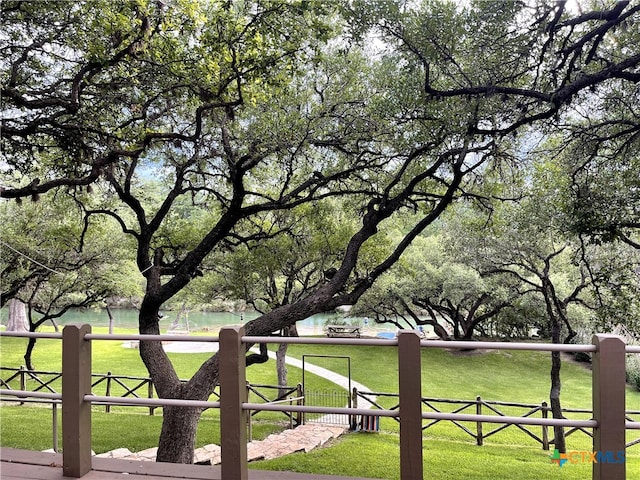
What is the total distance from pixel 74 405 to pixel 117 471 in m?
0.42

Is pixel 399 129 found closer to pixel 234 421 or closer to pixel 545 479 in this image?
pixel 234 421

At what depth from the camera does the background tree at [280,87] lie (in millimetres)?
4953

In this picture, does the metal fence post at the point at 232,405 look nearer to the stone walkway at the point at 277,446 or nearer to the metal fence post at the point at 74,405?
the metal fence post at the point at 74,405

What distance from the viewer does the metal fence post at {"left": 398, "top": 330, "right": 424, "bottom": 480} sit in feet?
6.68

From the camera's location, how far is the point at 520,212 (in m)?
8.95

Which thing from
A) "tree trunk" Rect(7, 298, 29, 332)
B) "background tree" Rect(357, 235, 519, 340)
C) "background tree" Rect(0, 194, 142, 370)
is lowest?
"tree trunk" Rect(7, 298, 29, 332)

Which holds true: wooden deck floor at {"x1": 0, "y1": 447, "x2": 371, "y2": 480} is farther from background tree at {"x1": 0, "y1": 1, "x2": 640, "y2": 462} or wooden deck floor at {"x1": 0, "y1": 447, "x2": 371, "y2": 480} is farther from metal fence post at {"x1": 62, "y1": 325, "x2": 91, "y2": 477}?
background tree at {"x1": 0, "y1": 1, "x2": 640, "y2": 462}

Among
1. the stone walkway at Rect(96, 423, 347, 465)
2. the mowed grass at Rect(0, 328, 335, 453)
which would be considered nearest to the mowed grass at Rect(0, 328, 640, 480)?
the mowed grass at Rect(0, 328, 335, 453)

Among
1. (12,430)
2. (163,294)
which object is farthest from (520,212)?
(12,430)

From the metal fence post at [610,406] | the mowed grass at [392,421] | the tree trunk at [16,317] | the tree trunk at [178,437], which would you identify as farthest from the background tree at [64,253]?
the metal fence post at [610,406]

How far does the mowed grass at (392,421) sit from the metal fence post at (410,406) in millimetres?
6108

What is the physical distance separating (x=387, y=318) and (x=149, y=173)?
14086 millimetres

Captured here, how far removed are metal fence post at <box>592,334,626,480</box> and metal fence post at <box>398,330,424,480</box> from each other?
748 mm

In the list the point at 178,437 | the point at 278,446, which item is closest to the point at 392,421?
the point at 278,446
